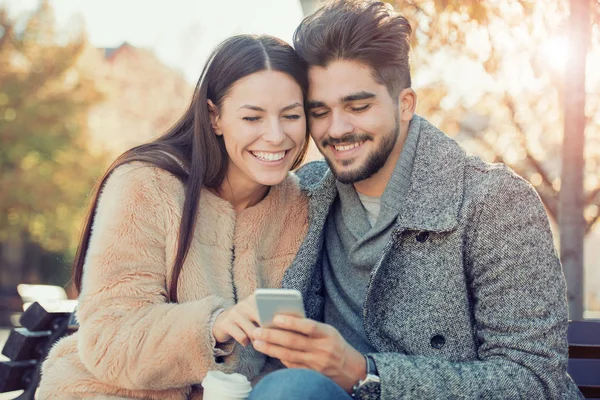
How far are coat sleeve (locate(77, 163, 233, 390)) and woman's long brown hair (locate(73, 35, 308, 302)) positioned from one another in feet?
0.79

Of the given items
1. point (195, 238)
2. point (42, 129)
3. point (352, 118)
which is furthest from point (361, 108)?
point (42, 129)

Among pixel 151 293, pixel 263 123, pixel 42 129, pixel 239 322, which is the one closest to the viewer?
pixel 239 322

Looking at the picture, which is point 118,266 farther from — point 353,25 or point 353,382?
point 353,25

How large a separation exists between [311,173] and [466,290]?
1.19 meters

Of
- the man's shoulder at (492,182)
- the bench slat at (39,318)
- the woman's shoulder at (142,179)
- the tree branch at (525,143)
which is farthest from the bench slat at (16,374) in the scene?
the tree branch at (525,143)

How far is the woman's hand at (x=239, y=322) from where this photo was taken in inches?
109

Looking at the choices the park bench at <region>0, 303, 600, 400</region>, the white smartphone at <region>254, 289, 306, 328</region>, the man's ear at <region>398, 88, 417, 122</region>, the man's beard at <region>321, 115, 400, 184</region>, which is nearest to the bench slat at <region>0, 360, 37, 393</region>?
the park bench at <region>0, 303, 600, 400</region>

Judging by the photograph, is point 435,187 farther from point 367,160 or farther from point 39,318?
point 39,318

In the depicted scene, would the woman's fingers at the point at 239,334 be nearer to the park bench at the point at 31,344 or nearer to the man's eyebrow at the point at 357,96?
the man's eyebrow at the point at 357,96

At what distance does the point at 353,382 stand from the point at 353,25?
1653 millimetres

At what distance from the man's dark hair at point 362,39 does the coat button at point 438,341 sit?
3.78 feet

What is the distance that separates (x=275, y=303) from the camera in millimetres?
2422

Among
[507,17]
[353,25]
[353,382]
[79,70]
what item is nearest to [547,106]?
[507,17]

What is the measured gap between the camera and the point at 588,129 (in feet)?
20.6
